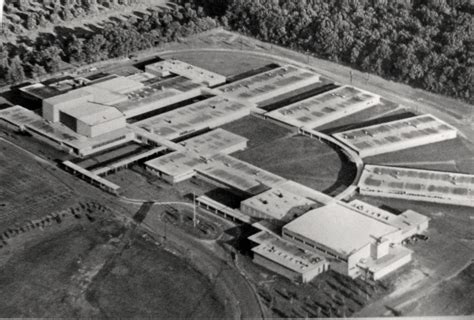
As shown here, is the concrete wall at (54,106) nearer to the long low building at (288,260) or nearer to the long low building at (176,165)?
the long low building at (176,165)

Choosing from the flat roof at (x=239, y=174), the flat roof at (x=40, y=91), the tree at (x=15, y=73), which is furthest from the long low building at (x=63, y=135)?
the flat roof at (x=239, y=174)

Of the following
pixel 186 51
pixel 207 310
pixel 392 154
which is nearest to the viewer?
pixel 207 310

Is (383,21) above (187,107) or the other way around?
above

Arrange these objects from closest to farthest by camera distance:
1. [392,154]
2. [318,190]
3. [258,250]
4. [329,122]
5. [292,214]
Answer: [258,250] → [292,214] → [318,190] → [392,154] → [329,122]

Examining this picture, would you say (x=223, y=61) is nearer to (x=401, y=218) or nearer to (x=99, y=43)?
(x=99, y=43)

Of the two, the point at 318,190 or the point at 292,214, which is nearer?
the point at 292,214

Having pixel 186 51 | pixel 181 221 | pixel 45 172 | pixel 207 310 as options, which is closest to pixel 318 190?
pixel 181 221

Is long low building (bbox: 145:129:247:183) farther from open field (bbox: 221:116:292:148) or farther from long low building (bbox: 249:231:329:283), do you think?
long low building (bbox: 249:231:329:283)

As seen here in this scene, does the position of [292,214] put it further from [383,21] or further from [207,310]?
[383,21]
